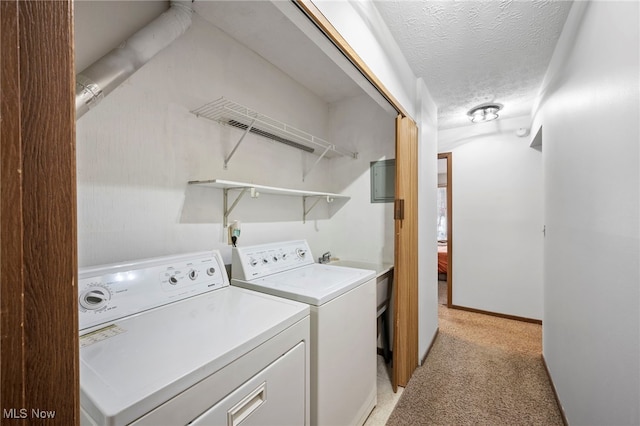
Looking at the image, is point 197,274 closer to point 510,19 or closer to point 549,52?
point 510,19

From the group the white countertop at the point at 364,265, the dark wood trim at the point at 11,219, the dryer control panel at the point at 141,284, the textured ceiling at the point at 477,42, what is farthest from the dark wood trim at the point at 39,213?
the white countertop at the point at 364,265

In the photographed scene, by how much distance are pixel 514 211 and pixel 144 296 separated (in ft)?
12.3

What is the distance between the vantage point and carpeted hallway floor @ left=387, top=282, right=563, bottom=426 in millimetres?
1736

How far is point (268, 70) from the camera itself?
2.03 metres

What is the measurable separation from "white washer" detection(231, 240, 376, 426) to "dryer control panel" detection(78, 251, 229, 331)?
218mm

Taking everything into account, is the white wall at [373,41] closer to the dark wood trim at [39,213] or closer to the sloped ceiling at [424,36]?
the sloped ceiling at [424,36]

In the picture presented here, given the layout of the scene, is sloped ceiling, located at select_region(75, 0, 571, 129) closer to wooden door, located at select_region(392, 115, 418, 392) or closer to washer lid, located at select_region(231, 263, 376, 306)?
wooden door, located at select_region(392, 115, 418, 392)

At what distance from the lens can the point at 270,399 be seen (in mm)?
939

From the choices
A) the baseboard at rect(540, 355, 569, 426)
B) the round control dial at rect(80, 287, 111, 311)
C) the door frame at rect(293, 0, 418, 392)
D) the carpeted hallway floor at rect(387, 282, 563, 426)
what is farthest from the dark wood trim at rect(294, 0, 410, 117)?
the baseboard at rect(540, 355, 569, 426)

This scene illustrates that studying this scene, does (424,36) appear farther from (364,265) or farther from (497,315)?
(497,315)

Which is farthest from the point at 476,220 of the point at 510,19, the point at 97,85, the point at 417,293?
the point at 97,85

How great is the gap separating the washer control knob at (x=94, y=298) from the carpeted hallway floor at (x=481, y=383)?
172 centimetres

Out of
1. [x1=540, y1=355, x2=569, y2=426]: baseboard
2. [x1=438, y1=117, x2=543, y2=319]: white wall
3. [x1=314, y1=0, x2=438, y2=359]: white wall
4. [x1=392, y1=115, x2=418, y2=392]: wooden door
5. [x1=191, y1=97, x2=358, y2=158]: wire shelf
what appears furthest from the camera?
[x1=438, y1=117, x2=543, y2=319]: white wall

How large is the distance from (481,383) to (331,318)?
1.61 meters
